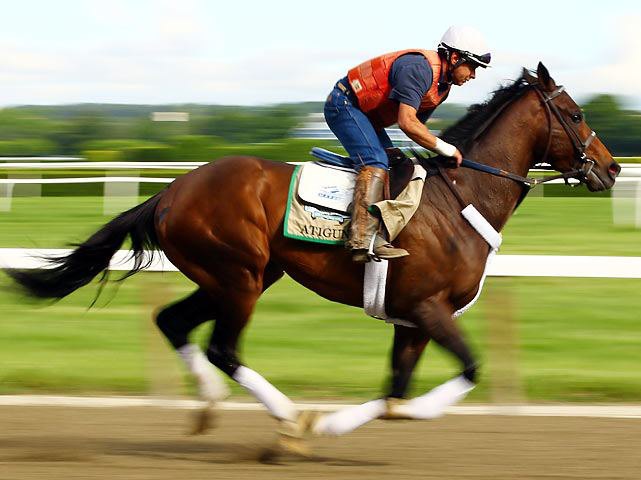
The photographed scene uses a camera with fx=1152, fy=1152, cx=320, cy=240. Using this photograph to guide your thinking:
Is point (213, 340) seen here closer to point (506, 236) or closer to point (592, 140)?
point (592, 140)

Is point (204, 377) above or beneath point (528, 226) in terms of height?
above

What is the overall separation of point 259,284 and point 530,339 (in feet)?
9.77

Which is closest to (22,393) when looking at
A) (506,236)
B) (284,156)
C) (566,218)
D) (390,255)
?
(390,255)

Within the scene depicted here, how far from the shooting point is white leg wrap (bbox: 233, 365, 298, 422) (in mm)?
4742

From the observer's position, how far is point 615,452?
190 inches

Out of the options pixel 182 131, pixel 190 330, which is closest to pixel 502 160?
pixel 190 330

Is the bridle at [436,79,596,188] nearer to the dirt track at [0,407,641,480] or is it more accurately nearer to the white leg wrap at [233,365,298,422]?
the dirt track at [0,407,641,480]

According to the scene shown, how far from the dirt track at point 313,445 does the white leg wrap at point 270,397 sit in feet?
0.62

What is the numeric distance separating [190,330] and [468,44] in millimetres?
1742

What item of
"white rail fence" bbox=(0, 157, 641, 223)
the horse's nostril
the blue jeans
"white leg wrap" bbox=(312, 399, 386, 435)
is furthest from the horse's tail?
"white rail fence" bbox=(0, 157, 641, 223)

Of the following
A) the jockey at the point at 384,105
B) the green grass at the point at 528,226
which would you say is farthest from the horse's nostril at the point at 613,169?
the green grass at the point at 528,226

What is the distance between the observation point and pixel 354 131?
16.1 feet

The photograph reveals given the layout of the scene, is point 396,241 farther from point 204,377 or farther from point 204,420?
point 204,420

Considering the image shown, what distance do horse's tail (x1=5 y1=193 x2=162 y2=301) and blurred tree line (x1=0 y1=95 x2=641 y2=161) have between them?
10240 mm
